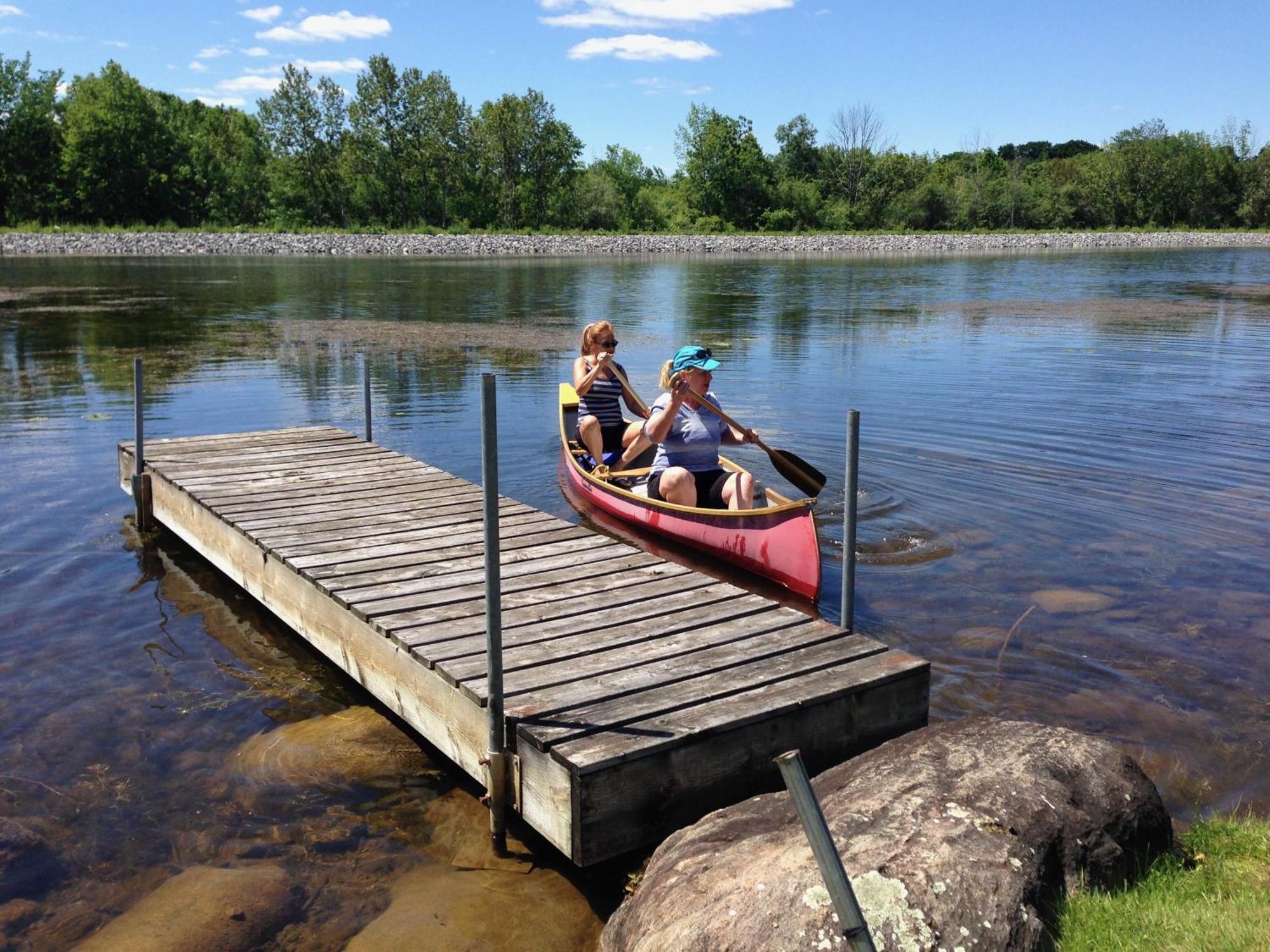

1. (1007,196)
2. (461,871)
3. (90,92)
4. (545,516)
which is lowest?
(461,871)

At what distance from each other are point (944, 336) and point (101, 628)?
18.2 metres

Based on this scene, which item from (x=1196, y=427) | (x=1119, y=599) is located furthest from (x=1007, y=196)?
(x=1119, y=599)

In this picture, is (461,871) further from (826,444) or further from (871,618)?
(826,444)

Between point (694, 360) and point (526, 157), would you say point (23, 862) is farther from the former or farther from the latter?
point (526, 157)

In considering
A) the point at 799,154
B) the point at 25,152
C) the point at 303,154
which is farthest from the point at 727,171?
the point at 25,152

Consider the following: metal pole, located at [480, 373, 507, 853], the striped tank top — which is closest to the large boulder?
metal pole, located at [480, 373, 507, 853]

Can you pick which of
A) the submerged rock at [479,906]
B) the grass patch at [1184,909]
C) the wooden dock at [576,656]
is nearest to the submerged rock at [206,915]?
the submerged rock at [479,906]

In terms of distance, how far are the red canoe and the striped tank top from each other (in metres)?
1.14

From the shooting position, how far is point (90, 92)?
73.7 meters

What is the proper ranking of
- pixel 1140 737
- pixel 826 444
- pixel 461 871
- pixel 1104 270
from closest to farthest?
pixel 461 871 < pixel 1140 737 < pixel 826 444 < pixel 1104 270

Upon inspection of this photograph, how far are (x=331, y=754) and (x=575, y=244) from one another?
67.5m

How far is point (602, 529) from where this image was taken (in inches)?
344

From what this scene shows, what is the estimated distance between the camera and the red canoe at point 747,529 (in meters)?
6.70

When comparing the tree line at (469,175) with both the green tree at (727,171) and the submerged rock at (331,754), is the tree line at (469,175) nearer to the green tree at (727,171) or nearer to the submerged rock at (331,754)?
the green tree at (727,171)
